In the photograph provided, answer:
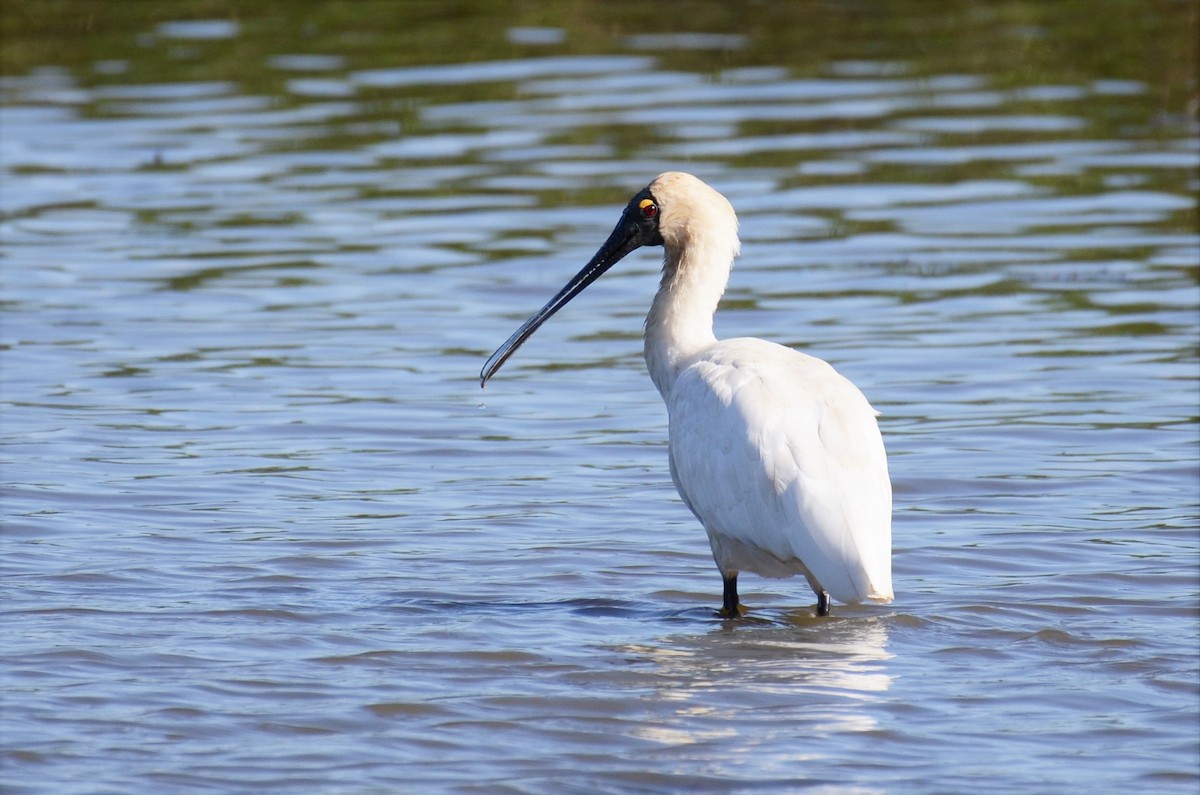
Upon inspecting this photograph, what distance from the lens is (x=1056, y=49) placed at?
77.5ft

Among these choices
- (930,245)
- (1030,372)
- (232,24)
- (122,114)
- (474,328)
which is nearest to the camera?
(1030,372)

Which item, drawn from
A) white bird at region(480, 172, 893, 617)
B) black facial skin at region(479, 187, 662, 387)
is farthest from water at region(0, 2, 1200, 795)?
black facial skin at region(479, 187, 662, 387)

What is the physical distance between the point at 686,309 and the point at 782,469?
1.43 metres

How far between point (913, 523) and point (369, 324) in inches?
204

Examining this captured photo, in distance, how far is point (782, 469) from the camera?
27.2 feet

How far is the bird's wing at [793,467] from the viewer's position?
814 cm

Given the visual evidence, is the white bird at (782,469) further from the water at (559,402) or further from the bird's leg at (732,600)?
the water at (559,402)

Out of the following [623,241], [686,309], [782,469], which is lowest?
[782,469]

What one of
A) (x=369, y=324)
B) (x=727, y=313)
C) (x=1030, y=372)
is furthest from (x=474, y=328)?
(x=1030, y=372)

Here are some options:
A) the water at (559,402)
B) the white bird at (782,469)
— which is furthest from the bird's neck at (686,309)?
the water at (559,402)

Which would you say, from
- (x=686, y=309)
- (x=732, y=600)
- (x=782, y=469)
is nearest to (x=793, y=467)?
(x=782, y=469)

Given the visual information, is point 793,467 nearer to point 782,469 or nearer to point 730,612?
point 782,469

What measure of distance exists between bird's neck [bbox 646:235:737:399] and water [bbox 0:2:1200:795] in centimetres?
88

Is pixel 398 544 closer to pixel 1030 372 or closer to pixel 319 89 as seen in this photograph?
pixel 1030 372
